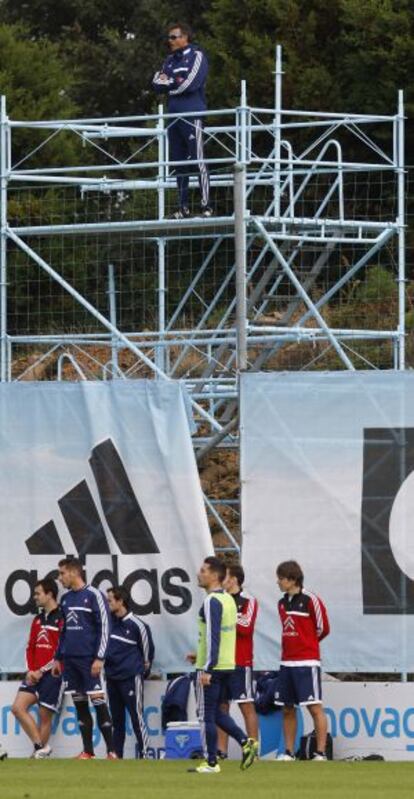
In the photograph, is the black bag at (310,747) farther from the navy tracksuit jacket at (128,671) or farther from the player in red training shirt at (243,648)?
the navy tracksuit jacket at (128,671)

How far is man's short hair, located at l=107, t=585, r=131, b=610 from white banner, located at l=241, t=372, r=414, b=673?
0.99 meters

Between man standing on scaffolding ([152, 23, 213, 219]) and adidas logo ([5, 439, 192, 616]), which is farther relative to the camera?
man standing on scaffolding ([152, 23, 213, 219])

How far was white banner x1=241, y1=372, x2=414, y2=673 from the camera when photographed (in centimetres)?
1705

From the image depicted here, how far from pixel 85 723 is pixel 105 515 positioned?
1.59 m

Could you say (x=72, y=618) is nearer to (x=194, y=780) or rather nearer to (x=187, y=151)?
(x=194, y=780)

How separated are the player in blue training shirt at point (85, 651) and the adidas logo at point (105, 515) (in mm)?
237

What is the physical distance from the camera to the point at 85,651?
17.7 m

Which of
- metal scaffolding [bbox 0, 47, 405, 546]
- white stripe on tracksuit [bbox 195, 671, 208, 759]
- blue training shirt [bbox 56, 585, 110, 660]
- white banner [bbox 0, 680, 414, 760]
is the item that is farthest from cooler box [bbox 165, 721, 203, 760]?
metal scaffolding [bbox 0, 47, 405, 546]

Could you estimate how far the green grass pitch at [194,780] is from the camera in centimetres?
1408

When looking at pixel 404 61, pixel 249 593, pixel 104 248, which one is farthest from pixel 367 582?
pixel 404 61

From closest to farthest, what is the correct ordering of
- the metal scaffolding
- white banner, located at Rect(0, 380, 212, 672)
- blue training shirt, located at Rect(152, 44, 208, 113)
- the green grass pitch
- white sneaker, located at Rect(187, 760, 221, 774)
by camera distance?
the green grass pitch, white sneaker, located at Rect(187, 760, 221, 774), white banner, located at Rect(0, 380, 212, 672), the metal scaffolding, blue training shirt, located at Rect(152, 44, 208, 113)

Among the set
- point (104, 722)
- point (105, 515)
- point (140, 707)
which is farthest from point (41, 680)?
point (105, 515)

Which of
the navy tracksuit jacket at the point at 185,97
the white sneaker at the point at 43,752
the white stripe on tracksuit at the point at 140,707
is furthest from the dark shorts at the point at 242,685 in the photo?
the navy tracksuit jacket at the point at 185,97

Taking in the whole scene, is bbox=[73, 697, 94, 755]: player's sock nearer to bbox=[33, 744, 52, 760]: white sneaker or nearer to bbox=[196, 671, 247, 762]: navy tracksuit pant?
bbox=[33, 744, 52, 760]: white sneaker
